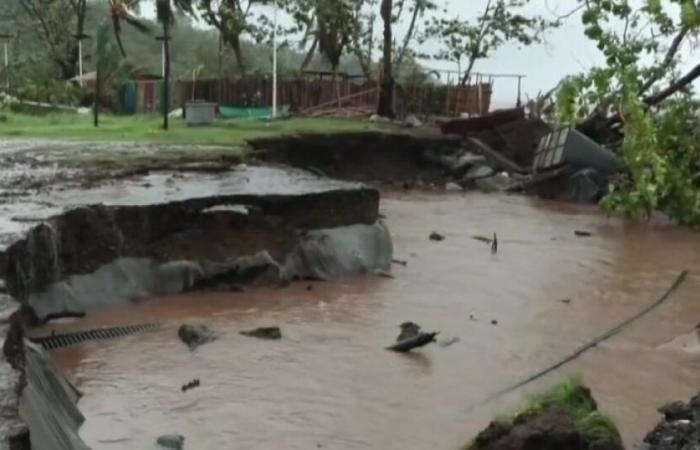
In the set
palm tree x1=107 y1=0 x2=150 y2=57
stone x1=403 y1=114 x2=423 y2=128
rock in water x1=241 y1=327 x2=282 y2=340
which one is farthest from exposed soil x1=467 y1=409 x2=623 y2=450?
palm tree x1=107 y1=0 x2=150 y2=57

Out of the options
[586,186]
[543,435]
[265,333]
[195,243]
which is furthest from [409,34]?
[543,435]

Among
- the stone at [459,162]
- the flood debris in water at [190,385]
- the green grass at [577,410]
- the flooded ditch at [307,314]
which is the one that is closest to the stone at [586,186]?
the stone at [459,162]

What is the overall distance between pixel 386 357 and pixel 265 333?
1.27 meters

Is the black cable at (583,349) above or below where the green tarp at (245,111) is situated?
below

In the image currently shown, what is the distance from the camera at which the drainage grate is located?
8711 mm

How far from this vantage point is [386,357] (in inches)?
356

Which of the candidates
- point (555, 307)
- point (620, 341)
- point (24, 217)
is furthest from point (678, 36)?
point (24, 217)

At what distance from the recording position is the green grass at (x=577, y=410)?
6070 mm

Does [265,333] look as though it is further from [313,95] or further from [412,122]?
[313,95]

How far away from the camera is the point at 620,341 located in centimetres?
1008

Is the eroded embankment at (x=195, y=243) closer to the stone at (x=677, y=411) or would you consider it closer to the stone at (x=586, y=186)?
the stone at (x=677, y=411)

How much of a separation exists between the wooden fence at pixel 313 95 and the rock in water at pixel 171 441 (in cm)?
2232

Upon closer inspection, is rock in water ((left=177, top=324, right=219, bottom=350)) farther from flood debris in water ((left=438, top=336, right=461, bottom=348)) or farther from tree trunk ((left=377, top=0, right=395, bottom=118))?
tree trunk ((left=377, top=0, right=395, bottom=118))

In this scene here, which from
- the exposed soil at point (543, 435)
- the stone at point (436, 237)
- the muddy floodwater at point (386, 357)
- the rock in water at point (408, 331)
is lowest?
the stone at point (436, 237)
